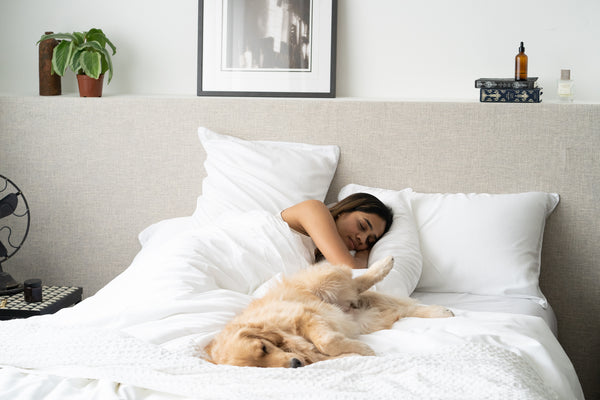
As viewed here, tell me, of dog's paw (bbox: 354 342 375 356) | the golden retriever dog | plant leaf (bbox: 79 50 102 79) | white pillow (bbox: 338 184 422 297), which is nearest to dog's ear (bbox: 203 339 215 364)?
the golden retriever dog

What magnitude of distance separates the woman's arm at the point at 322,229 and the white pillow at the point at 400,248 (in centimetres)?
10

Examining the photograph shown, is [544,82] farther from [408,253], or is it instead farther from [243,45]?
[243,45]

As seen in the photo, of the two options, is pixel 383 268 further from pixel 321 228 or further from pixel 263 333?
pixel 263 333

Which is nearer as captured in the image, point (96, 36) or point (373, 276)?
point (373, 276)

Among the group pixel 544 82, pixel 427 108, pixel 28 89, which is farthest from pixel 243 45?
pixel 544 82

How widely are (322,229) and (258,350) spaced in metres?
0.80

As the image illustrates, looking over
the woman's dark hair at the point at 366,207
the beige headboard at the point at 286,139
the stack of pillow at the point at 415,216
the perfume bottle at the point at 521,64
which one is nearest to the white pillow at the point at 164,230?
the stack of pillow at the point at 415,216

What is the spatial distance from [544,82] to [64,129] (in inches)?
80.7

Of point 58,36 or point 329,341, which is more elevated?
point 58,36

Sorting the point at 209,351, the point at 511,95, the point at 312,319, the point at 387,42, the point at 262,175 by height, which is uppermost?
the point at 387,42

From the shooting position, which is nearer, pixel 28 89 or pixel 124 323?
pixel 124 323

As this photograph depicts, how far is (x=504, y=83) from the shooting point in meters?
2.47

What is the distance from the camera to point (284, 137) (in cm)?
266

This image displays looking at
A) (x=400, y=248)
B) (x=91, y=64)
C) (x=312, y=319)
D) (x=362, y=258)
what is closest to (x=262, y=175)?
(x=362, y=258)
